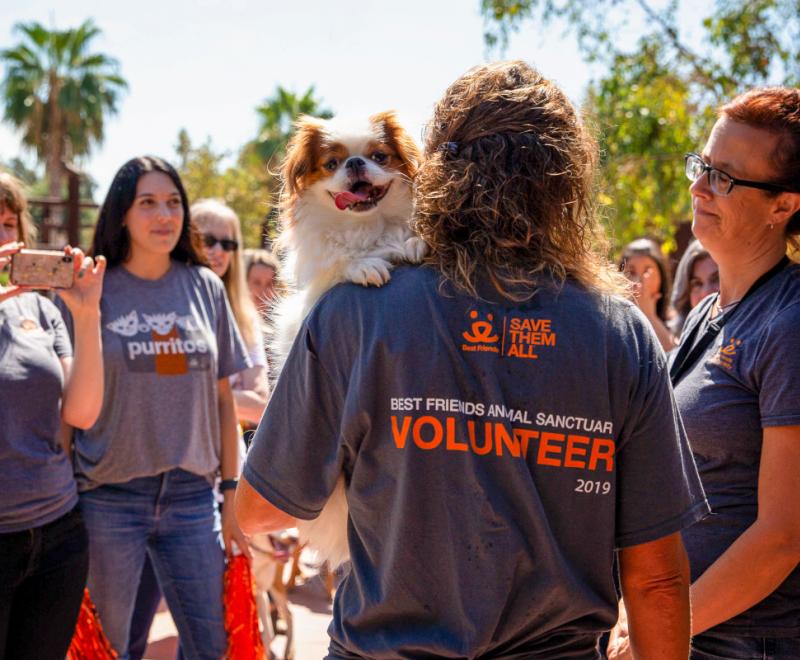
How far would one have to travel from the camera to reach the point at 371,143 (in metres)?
3.06

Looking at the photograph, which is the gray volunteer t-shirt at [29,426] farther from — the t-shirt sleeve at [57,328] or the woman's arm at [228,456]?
the woman's arm at [228,456]

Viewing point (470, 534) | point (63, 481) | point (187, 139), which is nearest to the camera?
point (470, 534)

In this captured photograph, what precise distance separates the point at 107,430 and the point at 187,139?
794 inches

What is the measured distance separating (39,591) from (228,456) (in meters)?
1.06

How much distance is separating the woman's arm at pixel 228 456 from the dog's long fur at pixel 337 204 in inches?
52.4

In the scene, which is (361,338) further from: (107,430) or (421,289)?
(107,430)

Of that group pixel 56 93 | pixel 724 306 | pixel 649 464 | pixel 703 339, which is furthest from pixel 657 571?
pixel 56 93

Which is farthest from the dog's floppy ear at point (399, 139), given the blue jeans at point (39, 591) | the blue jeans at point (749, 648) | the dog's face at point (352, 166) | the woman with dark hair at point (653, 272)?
the woman with dark hair at point (653, 272)

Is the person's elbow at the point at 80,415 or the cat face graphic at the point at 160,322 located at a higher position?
the cat face graphic at the point at 160,322

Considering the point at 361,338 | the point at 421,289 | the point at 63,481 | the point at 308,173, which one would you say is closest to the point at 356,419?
the point at 361,338

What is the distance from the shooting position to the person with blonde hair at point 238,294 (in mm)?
4754

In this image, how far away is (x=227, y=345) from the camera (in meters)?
4.21

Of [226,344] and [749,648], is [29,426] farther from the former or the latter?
[749,648]

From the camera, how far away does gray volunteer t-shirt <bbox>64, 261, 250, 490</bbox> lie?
3801 millimetres
